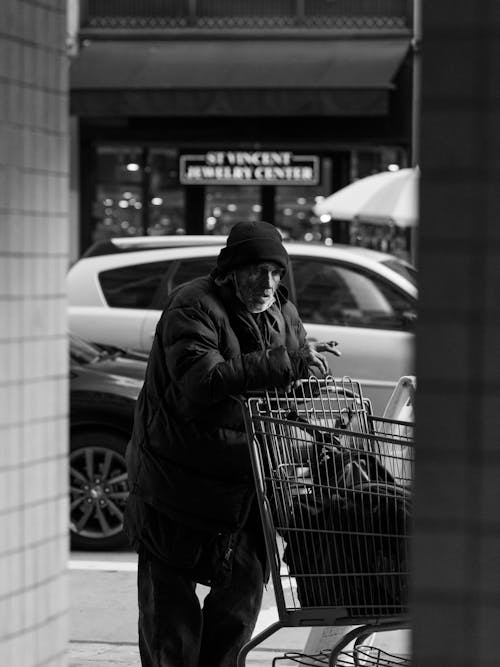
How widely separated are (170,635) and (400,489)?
96cm

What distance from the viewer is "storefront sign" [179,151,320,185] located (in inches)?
808

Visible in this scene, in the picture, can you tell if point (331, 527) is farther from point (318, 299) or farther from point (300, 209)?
point (300, 209)

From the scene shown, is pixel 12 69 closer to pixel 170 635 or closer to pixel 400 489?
pixel 400 489

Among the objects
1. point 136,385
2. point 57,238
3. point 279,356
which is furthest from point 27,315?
point 136,385

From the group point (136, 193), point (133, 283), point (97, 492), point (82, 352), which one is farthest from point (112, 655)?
point (136, 193)

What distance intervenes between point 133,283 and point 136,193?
10.8 metres

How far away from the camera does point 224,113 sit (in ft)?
63.5

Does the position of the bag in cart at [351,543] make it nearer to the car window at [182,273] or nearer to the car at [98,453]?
the car at [98,453]

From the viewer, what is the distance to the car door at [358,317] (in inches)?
383

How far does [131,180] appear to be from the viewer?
2119 cm

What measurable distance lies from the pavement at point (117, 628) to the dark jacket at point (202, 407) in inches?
28.6

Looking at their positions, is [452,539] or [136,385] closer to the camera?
[452,539]

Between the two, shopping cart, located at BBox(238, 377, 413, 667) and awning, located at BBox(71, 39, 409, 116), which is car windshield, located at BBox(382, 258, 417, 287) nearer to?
shopping cart, located at BBox(238, 377, 413, 667)

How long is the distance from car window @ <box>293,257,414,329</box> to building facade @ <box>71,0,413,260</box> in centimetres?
942
